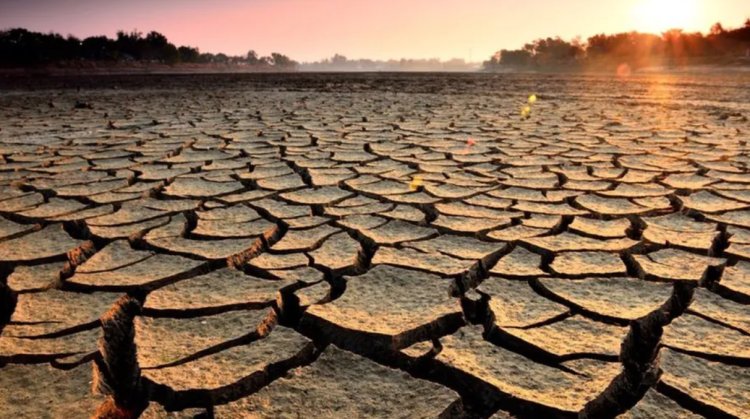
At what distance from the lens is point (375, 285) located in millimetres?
1305

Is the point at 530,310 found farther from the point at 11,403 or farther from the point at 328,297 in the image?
the point at 11,403

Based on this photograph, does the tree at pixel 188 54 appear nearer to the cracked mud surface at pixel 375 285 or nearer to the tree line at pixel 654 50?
the tree line at pixel 654 50

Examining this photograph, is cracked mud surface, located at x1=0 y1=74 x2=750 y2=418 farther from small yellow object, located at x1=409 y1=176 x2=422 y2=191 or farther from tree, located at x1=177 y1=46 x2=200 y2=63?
tree, located at x1=177 y1=46 x2=200 y2=63

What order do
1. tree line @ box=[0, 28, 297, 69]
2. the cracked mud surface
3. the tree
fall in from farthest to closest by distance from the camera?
the tree
tree line @ box=[0, 28, 297, 69]
the cracked mud surface

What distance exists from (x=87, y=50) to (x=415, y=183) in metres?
28.5

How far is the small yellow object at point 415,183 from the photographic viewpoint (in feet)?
7.41

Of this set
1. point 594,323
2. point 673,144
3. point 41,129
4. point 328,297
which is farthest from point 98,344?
point 41,129

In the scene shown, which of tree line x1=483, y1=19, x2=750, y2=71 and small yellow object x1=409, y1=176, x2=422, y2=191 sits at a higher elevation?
tree line x1=483, y1=19, x2=750, y2=71

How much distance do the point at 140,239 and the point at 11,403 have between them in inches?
31.5

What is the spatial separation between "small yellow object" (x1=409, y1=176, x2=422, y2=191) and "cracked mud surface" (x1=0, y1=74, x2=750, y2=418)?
2 cm

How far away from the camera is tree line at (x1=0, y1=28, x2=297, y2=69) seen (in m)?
20.8

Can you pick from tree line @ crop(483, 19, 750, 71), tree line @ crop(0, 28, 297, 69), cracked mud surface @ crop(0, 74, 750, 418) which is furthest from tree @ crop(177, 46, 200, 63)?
cracked mud surface @ crop(0, 74, 750, 418)

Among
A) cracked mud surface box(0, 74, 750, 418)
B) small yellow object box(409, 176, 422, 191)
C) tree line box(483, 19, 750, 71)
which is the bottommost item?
cracked mud surface box(0, 74, 750, 418)

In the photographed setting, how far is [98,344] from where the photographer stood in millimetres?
1025
